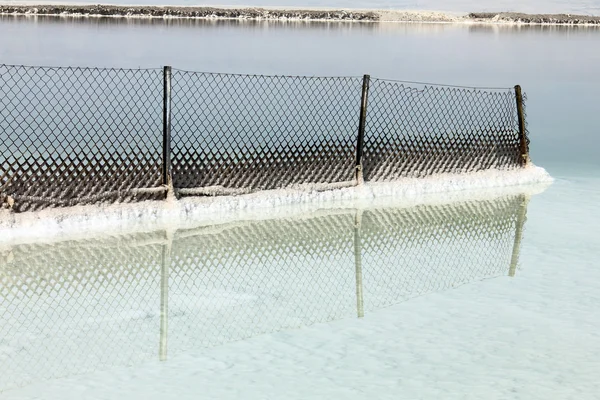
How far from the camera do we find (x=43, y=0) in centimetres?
12575

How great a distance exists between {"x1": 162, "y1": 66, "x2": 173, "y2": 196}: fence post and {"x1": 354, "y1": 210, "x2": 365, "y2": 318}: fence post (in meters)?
2.00

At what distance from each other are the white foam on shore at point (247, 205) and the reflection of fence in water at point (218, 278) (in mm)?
278

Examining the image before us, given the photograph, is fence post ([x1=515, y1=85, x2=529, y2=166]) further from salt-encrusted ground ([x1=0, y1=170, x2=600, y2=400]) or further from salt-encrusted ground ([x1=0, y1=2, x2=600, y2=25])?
salt-encrusted ground ([x1=0, y1=2, x2=600, y2=25])

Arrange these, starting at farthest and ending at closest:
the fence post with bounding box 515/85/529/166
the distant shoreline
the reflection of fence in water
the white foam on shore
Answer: the distant shoreline, the fence post with bounding box 515/85/529/166, the white foam on shore, the reflection of fence in water

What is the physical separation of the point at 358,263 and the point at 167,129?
2424 mm

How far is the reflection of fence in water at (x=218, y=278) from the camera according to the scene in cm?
704

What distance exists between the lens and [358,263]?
9.40m

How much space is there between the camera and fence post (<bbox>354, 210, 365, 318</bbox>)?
806 centimetres

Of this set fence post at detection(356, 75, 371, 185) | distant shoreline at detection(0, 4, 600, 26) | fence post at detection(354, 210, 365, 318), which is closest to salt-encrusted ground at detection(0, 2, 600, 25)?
distant shoreline at detection(0, 4, 600, 26)

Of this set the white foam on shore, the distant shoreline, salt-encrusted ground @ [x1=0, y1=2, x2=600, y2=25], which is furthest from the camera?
salt-encrusted ground @ [x1=0, y1=2, x2=600, y2=25]

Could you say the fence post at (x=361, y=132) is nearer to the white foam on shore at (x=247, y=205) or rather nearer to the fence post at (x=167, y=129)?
the white foam on shore at (x=247, y=205)

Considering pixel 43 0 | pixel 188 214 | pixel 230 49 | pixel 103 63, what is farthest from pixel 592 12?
pixel 188 214

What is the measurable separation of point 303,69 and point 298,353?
24.4m

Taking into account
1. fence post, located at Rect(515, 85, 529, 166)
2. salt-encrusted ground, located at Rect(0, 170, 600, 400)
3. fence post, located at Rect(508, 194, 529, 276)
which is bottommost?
fence post, located at Rect(508, 194, 529, 276)
